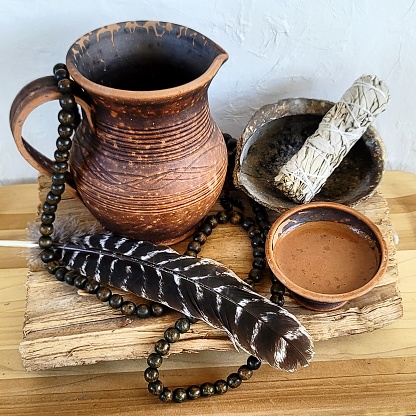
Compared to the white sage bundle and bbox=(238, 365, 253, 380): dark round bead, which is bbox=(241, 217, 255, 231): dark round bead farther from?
→ bbox=(238, 365, 253, 380): dark round bead

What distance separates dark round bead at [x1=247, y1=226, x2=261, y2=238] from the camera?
2.77 ft

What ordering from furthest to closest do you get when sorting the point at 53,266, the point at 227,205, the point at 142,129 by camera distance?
the point at 227,205
the point at 53,266
the point at 142,129

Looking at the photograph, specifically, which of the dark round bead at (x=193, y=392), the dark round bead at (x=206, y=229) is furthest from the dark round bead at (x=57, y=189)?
the dark round bead at (x=193, y=392)

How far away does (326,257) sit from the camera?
0.77 meters

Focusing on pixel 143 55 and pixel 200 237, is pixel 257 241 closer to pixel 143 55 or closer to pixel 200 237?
pixel 200 237

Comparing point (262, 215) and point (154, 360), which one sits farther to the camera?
point (262, 215)

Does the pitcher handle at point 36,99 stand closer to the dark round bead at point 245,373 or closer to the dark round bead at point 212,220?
the dark round bead at point 212,220

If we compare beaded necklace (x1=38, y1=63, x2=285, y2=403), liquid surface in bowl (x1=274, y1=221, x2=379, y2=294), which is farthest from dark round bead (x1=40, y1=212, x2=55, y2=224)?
liquid surface in bowl (x1=274, y1=221, x2=379, y2=294)

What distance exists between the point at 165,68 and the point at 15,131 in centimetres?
22

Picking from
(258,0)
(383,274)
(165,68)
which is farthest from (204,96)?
(383,274)

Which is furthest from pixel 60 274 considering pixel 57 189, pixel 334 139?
pixel 334 139

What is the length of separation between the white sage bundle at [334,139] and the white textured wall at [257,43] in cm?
11

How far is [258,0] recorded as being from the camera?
2.76 ft

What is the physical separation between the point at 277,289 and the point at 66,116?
355mm
